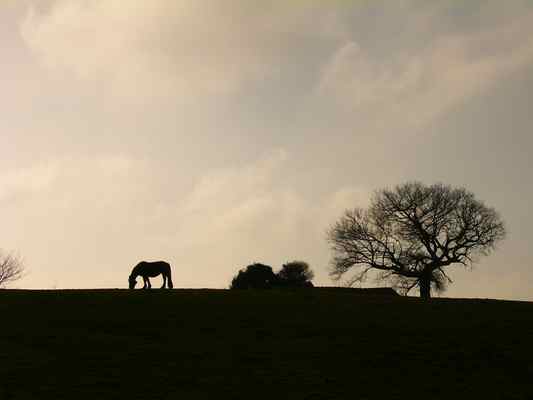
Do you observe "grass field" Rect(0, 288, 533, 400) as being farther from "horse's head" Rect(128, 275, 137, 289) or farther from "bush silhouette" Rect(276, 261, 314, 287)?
"bush silhouette" Rect(276, 261, 314, 287)

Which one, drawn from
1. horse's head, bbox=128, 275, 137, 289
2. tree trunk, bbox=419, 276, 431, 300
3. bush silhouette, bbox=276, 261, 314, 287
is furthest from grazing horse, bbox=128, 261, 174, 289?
bush silhouette, bbox=276, 261, 314, 287

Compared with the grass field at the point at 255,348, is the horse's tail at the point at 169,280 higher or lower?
higher

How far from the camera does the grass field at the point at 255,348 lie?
2044 cm

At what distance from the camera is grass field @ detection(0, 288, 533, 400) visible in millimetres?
20438

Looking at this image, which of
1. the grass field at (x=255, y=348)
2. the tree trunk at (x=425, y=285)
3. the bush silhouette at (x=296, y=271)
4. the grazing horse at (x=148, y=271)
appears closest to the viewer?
the grass field at (x=255, y=348)

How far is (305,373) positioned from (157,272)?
2067 centimetres

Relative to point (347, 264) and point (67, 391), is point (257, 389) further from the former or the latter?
point (347, 264)

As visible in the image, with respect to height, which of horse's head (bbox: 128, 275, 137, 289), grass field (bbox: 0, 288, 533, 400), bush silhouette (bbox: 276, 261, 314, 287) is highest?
bush silhouette (bbox: 276, 261, 314, 287)

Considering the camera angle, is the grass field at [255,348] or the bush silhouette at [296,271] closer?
the grass field at [255,348]

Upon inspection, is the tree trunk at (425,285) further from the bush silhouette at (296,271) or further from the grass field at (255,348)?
the bush silhouette at (296,271)

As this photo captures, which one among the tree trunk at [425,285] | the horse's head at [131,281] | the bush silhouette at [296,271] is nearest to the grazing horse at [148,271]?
the horse's head at [131,281]

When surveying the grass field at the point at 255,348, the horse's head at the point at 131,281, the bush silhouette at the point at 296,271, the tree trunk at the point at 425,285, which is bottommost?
the grass field at the point at 255,348

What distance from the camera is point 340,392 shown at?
20266 mm

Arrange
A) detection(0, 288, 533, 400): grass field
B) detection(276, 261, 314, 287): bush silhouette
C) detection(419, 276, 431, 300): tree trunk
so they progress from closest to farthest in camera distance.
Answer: detection(0, 288, 533, 400): grass field → detection(419, 276, 431, 300): tree trunk → detection(276, 261, 314, 287): bush silhouette
